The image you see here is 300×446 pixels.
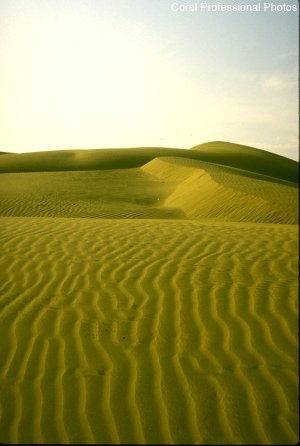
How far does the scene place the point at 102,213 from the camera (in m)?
17.5

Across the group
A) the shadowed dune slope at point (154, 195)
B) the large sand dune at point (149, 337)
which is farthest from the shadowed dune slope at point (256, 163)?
the large sand dune at point (149, 337)

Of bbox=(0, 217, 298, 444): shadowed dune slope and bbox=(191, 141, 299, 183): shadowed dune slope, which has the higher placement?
bbox=(191, 141, 299, 183): shadowed dune slope

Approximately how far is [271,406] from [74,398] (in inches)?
62.6

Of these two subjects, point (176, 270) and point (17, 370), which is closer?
point (17, 370)

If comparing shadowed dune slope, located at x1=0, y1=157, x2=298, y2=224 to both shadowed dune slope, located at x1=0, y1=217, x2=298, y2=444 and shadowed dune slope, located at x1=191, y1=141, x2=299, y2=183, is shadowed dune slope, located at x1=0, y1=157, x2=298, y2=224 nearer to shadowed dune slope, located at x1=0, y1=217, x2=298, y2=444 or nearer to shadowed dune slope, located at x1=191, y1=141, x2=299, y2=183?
shadowed dune slope, located at x1=0, y1=217, x2=298, y2=444

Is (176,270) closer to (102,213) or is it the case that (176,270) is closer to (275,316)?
(275,316)

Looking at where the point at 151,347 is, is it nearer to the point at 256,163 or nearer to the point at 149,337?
the point at 149,337

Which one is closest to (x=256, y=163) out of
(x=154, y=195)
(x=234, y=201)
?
(x=154, y=195)

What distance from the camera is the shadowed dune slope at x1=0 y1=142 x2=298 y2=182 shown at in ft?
146

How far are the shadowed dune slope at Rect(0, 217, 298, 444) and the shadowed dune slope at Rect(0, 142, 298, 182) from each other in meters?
38.7

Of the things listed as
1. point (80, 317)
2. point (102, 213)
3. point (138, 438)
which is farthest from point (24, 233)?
point (102, 213)

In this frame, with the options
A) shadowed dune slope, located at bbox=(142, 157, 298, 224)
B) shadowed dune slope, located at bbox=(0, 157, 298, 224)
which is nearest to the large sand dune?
shadowed dune slope, located at bbox=(142, 157, 298, 224)

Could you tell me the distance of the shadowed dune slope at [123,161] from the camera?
146 ft

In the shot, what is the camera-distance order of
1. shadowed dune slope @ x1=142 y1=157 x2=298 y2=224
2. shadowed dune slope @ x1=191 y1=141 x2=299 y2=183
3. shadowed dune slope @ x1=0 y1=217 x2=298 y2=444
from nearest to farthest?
shadowed dune slope @ x1=0 y1=217 x2=298 y2=444
shadowed dune slope @ x1=142 y1=157 x2=298 y2=224
shadowed dune slope @ x1=191 y1=141 x2=299 y2=183
